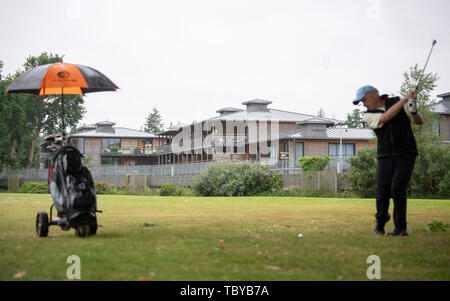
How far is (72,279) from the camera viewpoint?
5133mm

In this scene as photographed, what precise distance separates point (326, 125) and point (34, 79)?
5002 cm

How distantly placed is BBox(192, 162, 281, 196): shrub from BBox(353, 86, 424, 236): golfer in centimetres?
2583

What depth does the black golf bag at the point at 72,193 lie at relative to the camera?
814 centimetres

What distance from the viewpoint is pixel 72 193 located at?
26.8 ft

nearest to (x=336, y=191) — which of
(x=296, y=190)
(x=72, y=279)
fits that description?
(x=296, y=190)

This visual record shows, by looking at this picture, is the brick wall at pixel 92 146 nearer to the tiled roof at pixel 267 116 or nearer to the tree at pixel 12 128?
the tree at pixel 12 128

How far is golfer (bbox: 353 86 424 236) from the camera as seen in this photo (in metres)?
8.18

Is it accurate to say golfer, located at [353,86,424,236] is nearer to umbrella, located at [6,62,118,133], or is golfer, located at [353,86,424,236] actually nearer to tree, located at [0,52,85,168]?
umbrella, located at [6,62,118,133]

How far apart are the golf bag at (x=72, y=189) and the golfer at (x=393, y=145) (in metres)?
Result: 4.20

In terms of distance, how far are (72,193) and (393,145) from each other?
15.3 feet

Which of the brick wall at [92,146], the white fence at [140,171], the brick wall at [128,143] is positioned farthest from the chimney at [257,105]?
the brick wall at [92,146]

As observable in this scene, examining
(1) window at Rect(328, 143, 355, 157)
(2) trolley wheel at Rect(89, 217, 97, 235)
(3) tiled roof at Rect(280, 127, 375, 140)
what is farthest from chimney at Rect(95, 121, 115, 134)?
(2) trolley wheel at Rect(89, 217, 97, 235)

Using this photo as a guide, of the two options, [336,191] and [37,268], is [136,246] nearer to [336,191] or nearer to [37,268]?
[37,268]

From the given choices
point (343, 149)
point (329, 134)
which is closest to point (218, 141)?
point (329, 134)
